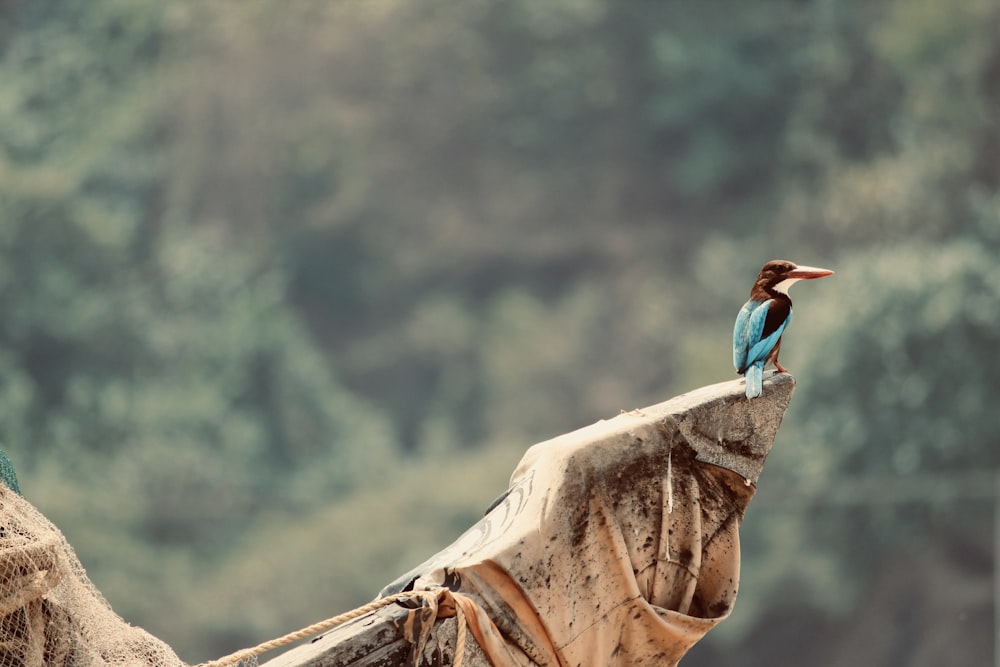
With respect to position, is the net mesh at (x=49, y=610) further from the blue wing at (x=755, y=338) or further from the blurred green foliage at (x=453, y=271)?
the blurred green foliage at (x=453, y=271)

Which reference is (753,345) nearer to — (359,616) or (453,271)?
(359,616)

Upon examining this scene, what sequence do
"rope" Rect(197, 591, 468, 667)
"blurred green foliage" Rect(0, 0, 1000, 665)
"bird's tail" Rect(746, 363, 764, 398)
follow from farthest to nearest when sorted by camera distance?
"blurred green foliage" Rect(0, 0, 1000, 665), "bird's tail" Rect(746, 363, 764, 398), "rope" Rect(197, 591, 468, 667)

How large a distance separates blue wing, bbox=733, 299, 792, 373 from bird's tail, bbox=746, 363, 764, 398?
0.02 m

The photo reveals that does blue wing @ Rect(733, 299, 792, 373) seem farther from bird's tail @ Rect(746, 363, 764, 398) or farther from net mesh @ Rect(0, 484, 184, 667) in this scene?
net mesh @ Rect(0, 484, 184, 667)

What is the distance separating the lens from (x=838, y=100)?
2509cm

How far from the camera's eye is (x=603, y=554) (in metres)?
2.91

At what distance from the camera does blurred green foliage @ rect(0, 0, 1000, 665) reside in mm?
18625

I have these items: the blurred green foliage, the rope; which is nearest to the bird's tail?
the rope

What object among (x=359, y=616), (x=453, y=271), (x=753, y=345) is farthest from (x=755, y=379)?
(x=453, y=271)

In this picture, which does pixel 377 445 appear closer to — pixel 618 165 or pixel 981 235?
pixel 618 165

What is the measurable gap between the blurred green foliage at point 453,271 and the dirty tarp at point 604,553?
47.6ft

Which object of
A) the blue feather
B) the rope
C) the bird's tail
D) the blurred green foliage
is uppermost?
the blurred green foliage

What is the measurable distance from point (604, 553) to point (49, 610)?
1.11 meters

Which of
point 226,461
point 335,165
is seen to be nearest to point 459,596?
point 226,461
